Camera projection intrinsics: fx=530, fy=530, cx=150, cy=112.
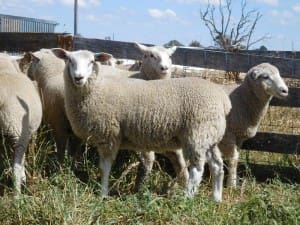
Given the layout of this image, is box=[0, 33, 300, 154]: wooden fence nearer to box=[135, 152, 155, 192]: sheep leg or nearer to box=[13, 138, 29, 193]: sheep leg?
box=[135, 152, 155, 192]: sheep leg

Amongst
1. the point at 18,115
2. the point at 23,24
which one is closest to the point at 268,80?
the point at 18,115

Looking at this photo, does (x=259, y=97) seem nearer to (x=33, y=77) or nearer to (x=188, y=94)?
(x=188, y=94)

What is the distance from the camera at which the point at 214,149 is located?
17.2ft

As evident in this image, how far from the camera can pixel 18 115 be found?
4891 mm

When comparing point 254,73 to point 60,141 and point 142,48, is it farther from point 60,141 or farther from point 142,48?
point 60,141

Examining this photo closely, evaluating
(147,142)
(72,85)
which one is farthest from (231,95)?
(72,85)

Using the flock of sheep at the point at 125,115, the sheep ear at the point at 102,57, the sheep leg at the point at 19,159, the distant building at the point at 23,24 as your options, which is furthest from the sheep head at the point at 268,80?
the distant building at the point at 23,24

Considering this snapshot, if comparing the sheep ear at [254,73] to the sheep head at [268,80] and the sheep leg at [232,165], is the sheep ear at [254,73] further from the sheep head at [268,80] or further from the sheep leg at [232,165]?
the sheep leg at [232,165]

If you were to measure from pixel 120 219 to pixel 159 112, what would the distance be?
136cm

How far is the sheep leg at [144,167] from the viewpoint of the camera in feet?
18.3

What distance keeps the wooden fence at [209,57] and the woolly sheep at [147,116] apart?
4.12 feet

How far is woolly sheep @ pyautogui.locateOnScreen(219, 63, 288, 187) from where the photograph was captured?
19.4 ft

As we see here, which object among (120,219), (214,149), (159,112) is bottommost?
(120,219)

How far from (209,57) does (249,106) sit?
832 millimetres
